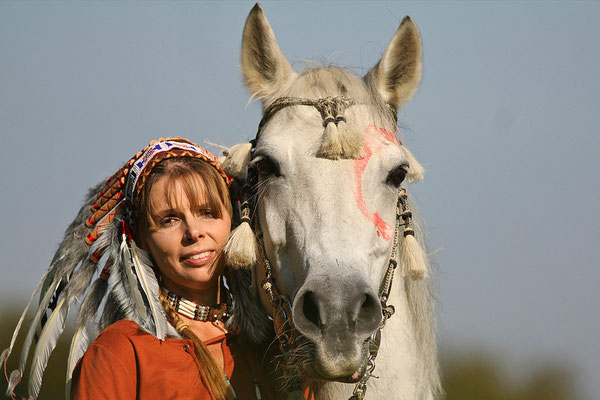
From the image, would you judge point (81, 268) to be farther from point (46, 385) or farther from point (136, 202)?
point (46, 385)

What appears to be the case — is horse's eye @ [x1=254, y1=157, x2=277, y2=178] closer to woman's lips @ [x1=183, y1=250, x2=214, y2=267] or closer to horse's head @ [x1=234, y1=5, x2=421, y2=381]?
horse's head @ [x1=234, y1=5, x2=421, y2=381]

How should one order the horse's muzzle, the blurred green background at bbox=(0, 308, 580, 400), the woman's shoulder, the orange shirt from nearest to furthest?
the horse's muzzle
the orange shirt
the woman's shoulder
the blurred green background at bbox=(0, 308, 580, 400)

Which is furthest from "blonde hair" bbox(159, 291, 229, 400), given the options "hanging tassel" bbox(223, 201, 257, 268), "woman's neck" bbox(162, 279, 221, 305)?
→ "hanging tassel" bbox(223, 201, 257, 268)

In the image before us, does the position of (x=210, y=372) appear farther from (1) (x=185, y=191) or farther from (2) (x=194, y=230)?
(1) (x=185, y=191)

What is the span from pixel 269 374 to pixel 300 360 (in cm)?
54

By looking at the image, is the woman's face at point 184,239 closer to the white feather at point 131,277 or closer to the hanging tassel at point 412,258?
the white feather at point 131,277

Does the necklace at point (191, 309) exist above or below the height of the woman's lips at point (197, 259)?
below

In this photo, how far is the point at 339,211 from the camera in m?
2.50

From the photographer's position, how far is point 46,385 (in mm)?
8344

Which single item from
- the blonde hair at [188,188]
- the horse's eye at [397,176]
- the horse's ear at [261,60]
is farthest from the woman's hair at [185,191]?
the horse's eye at [397,176]

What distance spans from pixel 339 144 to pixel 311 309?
2.32 ft

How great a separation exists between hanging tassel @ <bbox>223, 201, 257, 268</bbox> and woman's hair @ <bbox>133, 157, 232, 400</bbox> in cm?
18

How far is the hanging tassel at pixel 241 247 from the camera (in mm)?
2715

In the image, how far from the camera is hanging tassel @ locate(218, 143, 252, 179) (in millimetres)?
2977
